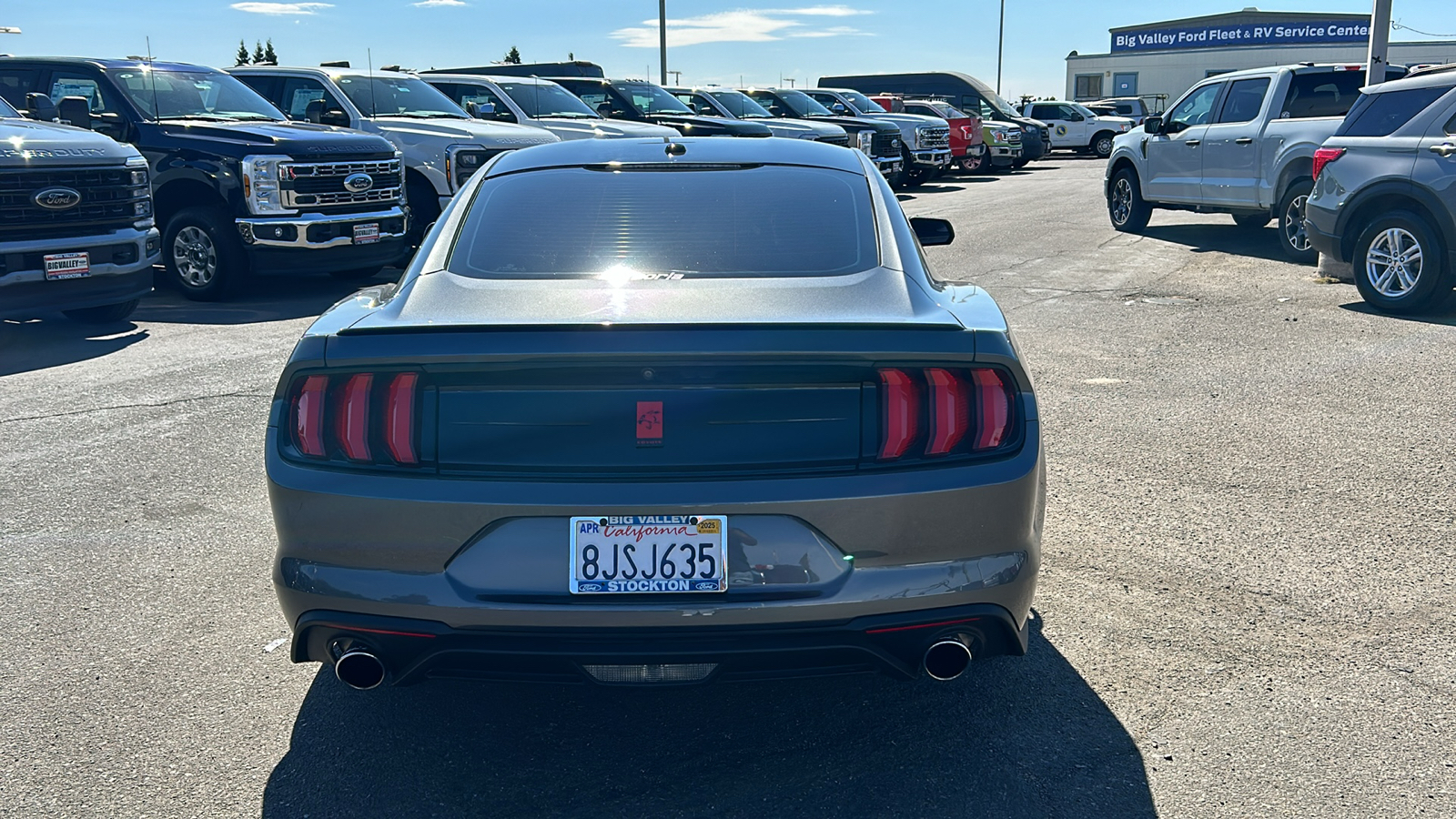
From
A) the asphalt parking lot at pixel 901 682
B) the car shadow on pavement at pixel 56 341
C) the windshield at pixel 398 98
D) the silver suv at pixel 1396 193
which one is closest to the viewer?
the asphalt parking lot at pixel 901 682

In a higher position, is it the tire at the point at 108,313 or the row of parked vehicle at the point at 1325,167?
the row of parked vehicle at the point at 1325,167

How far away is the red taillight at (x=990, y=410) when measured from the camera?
3.09m

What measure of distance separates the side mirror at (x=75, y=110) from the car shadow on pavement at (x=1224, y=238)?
11.2 meters

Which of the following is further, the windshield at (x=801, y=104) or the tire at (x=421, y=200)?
the windshield at (x=801, y=104)

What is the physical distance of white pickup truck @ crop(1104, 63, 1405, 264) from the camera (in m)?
13.2

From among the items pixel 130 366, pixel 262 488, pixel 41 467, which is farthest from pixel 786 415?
pixel 130 366

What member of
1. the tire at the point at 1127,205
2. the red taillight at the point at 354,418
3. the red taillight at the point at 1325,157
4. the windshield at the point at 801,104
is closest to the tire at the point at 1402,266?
the red taillight at the point at 1325,157

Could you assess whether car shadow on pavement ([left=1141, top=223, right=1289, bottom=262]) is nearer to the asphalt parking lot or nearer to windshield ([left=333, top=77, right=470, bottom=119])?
the asphalt parking lot

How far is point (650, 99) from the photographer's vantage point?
69.5ft

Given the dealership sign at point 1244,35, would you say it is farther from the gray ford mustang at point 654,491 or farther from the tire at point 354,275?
the gray ford mustang at point 654,491

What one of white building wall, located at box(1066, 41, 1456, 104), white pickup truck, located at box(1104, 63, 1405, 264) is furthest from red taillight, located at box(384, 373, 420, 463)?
white building wall, located at box(1066, 41, 1456, 104)

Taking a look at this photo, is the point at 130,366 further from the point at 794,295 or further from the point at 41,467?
the point at 794,295

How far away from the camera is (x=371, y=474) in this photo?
3029 millimetres

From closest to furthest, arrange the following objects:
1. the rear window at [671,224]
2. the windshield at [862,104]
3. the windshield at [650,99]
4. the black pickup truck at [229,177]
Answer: the rear window at [671,224], the black pickup truck at [229,177], the windshield at [650,99], the windshield at [862,104]
